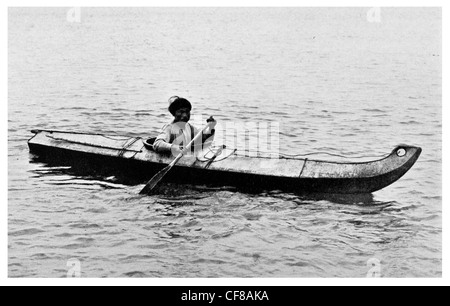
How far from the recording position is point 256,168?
8523mm

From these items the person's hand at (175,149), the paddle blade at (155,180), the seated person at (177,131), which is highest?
the seated person at (177,131)

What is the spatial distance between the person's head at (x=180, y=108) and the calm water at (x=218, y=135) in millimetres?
1206

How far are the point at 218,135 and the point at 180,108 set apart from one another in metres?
4.30

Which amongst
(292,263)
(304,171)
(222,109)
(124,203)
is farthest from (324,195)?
(222,109)

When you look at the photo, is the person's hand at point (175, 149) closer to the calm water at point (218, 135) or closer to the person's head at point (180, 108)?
the person's head at point (180, 108)

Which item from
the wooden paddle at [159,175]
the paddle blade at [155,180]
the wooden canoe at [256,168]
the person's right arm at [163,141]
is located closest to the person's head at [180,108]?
the person's right arm at [163,141]

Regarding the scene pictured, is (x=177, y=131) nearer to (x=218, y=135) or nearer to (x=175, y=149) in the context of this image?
(x=175, y=149)

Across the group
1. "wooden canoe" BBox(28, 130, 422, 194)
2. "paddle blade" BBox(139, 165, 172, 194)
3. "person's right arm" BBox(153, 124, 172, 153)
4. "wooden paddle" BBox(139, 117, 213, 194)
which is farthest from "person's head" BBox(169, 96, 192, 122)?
"paddle blade" BBox(139, 165, 172, 194)

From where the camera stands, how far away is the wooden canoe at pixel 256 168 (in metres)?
8.01

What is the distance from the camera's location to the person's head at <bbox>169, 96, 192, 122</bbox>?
893cm

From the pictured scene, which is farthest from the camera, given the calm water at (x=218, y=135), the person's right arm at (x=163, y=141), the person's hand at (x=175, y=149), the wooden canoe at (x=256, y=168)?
the person's right arm at (x=163, y=141)

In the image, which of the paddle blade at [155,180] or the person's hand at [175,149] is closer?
the paddle blade at [155,180]

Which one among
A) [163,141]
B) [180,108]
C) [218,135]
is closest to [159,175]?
[163,141]

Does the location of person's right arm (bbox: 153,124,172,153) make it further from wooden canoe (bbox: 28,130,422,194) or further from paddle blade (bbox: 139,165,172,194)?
paddle blade (bbox: 139,165,172,194)
